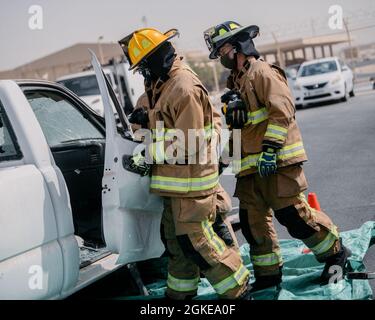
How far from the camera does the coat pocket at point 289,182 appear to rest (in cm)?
380

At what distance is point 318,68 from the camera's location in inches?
714

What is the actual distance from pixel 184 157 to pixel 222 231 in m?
0.67

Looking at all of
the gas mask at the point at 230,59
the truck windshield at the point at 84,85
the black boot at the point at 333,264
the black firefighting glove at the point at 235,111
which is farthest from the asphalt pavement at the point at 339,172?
the truck windshield at the point at 84,85

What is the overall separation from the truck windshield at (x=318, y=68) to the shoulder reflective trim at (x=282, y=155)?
14.5 meters

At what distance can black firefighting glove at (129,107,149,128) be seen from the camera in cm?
364

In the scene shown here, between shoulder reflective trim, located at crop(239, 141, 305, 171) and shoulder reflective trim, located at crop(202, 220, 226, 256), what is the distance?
58 centimetres

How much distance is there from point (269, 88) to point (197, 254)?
1177mm

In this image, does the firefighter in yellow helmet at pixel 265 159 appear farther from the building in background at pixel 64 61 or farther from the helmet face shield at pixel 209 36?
the building in background at pixel 64 61

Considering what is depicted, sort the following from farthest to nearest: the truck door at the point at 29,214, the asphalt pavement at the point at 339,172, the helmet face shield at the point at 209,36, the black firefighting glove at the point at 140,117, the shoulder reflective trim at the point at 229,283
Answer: the asphalt pavement at the point at 339,172 < the helmet face shield at the point at 209,36 < the black firefighting glove at the point at 140,117 < the shoulder reflective trim at the point at 229,283 < the truck door at the point at 29,214

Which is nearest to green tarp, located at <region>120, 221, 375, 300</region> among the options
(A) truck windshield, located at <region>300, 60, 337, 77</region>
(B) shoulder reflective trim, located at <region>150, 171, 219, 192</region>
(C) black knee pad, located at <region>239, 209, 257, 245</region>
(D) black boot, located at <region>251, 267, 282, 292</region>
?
(D) black boot, located at <region>251, 267, 282, 292</region>

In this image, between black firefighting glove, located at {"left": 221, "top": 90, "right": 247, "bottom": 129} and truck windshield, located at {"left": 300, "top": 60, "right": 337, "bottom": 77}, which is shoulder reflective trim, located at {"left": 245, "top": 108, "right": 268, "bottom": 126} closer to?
black firefighting glove, located at {"left": 221, "top": 90, "right": 247, "bottom": 129}

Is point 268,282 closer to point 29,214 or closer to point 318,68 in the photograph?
point 29,214

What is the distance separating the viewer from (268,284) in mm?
4031
